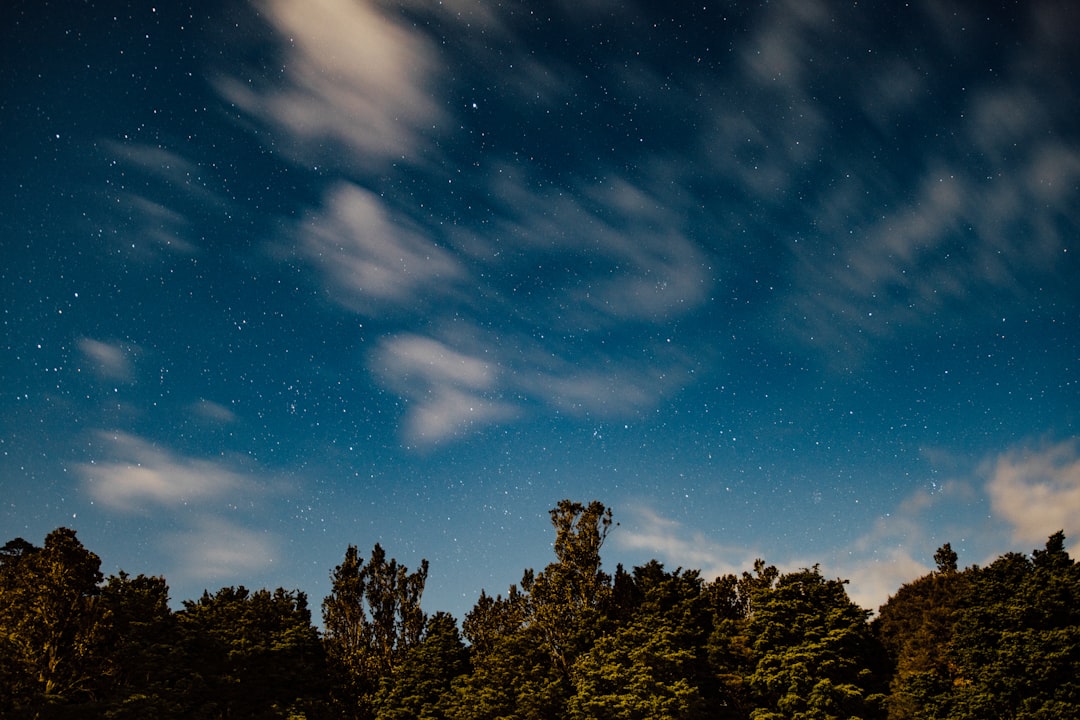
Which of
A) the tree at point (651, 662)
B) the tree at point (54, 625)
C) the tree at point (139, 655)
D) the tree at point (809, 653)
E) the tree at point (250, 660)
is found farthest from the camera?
the tree at point (250, 660)

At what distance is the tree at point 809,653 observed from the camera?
39.3 metres

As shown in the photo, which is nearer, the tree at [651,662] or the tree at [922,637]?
the tree at [922,637]

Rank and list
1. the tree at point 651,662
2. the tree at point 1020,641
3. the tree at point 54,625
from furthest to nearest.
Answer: the tree at point 651,662 < the tree at point 1020,641 < the tree at point 54,625

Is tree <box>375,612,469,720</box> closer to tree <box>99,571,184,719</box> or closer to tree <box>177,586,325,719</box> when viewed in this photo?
tree <box>177,586,325,719</box>

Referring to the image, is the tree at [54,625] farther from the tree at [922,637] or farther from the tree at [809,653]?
the tree at [922,637]

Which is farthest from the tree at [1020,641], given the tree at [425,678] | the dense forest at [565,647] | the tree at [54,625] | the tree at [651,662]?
the tree at [54,625]

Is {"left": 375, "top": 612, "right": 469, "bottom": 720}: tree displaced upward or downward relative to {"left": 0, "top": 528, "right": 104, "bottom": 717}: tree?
downward

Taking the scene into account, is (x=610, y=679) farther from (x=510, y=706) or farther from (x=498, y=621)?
(x=498, y=621)

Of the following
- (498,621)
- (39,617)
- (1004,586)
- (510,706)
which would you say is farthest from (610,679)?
→ (39,617)

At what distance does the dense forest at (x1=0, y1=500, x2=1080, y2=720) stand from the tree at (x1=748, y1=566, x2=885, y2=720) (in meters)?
0.15

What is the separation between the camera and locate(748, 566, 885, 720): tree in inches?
1548

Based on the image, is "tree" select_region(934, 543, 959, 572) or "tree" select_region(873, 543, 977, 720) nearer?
"tree" select_region(873, 543, 977, 720)

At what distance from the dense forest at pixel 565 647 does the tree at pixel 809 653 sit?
151mm

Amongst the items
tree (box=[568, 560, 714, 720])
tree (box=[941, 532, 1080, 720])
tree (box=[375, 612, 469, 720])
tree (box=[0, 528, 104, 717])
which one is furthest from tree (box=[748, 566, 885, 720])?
tree (box=[0, 528, 104, 717])
